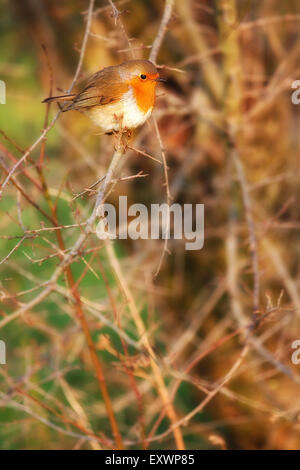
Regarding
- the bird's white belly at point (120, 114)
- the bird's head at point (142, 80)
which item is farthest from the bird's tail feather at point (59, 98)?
the bird's head at point (142, 80)

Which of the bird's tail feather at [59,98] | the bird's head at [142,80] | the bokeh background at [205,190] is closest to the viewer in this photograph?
the bird's tail feather at [59,98]

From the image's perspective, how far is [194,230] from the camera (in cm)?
440

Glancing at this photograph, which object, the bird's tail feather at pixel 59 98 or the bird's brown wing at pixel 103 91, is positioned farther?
the bird's brown wing at pixel 103 91

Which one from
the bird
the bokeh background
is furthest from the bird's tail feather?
the bokeh background

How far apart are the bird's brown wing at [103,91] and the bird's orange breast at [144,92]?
57 mm

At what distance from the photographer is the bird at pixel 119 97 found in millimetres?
2359

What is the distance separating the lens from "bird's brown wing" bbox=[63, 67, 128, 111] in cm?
245

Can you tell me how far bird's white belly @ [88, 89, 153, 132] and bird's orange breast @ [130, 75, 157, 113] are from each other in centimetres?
2

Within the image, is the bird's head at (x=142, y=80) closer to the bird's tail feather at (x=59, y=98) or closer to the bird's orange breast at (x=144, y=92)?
the bird's orange breast at (x=144, y=92)

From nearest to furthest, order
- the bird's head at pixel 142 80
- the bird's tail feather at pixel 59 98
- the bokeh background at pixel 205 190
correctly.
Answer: the bird's tail feather at pixel 59 98 < the bird's head at pixel 142 80 < the bokeh background at pixel 205 190

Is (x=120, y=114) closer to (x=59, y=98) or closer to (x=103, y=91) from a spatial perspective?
(x=103, y=91)

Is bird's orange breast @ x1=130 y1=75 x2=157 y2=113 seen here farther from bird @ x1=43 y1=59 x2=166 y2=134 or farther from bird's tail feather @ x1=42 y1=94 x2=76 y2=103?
bird's tail feather @ x1=42 y1=94 x2=76 y2=103

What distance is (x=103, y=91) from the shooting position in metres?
2.45
